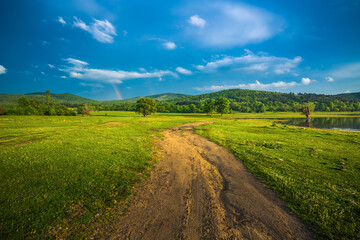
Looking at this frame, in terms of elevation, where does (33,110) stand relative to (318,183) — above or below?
above

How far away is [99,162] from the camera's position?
38.5 ft

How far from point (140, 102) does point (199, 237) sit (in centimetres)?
7586

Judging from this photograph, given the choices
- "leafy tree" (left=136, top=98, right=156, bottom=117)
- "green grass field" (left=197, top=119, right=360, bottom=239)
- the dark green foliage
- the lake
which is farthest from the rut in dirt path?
the dark green foliage

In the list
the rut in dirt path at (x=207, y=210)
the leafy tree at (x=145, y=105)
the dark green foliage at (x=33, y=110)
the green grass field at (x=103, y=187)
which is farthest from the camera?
the leafy tree at (x=145, y=105)

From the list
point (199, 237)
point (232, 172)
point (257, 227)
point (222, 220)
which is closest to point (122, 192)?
point (199, 237)

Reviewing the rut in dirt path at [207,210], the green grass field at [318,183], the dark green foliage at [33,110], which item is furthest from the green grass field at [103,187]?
the dark green foliage at [33,110]

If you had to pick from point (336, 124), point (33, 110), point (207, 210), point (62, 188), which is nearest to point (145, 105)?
point (33, 110)

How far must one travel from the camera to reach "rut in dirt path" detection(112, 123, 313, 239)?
17.1 feet

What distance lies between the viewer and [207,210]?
21.3 feet

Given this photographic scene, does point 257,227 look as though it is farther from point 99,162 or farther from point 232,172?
point 99,162

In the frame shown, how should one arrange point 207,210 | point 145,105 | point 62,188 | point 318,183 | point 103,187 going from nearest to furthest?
point 207,210
point 62,188
point 103,187
point 318,183
point 145,105

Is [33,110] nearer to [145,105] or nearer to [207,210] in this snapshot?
[145,105]

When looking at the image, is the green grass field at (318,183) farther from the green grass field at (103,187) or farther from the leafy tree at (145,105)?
the leafy tree at (145,105)

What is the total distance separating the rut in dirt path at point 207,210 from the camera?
5211 mm
